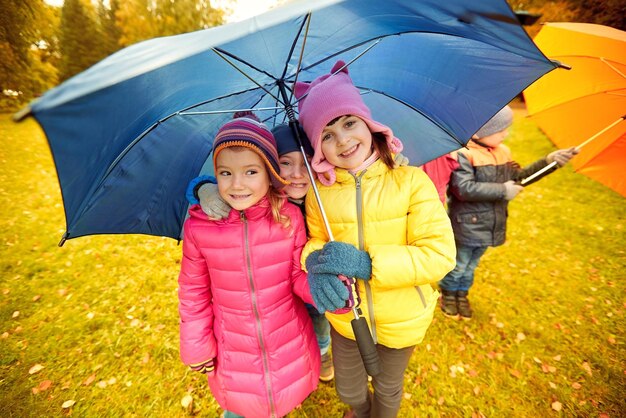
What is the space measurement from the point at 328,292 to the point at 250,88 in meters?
1.22

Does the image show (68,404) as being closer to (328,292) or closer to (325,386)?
(325,386)

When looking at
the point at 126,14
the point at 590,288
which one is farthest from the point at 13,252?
the point at 126,14

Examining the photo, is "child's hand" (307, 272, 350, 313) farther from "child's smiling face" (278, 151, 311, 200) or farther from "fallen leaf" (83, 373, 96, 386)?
"fallen leaf" (83, 373, 96, 386)

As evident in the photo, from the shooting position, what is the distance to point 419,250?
145 cm

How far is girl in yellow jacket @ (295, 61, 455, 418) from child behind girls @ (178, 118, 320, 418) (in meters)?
0.22

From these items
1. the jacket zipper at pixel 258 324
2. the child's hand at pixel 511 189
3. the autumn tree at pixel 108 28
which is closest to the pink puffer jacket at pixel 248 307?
the jacket zipper at pixel 258 324

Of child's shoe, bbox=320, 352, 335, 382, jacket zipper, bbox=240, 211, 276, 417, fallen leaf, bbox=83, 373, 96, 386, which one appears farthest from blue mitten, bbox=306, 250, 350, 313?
fallen leaf, bbox=83, 373, 96, 386

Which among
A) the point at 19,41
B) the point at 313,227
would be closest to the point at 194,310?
the point at 313,227

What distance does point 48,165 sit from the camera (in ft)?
29.4

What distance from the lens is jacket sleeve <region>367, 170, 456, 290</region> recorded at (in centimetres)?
141

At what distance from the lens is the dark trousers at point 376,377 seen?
1.83 m

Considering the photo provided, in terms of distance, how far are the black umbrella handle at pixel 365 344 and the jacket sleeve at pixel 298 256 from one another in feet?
1.31

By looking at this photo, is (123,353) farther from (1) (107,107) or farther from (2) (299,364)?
(1) (107,107)

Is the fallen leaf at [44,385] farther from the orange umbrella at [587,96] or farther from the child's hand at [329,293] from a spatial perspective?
the orange umbrella at [587,96]
